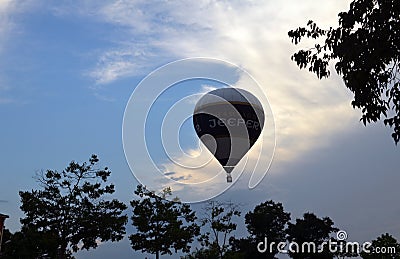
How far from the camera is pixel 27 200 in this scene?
3488cm

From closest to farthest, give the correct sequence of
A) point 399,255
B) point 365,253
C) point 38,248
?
point 38,248 < point 399,255 < point 365,253

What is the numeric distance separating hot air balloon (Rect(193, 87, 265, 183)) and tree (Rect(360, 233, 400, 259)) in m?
20.1

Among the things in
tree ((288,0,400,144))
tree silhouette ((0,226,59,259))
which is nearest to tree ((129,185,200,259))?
tree silhouette ((0,226,59,259))

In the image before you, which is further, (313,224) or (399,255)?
(313,224)

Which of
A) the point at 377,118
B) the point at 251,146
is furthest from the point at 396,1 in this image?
the point at 251,146

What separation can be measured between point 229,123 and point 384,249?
71.1 ft

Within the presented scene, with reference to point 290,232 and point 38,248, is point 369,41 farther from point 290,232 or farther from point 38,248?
point 290,232

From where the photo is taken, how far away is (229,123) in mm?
26891

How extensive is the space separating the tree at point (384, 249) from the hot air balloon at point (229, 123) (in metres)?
20.1

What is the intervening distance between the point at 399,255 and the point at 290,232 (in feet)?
44.7

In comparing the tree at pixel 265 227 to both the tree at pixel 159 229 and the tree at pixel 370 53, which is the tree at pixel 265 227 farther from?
the tree at pixel 370 53

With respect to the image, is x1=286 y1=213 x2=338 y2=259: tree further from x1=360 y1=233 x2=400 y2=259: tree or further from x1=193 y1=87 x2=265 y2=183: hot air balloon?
x1=193 y1=87 x2=265 y2=183: hot air balloon

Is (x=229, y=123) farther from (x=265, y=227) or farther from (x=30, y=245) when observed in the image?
(x=265, y=227)

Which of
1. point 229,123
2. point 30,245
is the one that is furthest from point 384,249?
point 30,245
